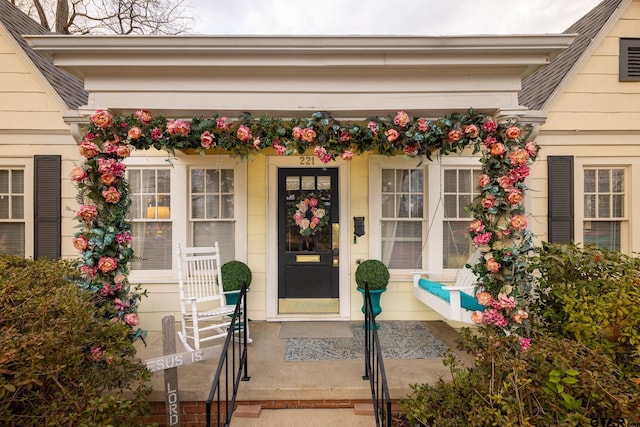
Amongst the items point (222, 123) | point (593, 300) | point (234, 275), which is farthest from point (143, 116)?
point (593, 300)

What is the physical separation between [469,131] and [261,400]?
291 centimetres

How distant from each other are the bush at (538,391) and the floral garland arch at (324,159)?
2.30 ft

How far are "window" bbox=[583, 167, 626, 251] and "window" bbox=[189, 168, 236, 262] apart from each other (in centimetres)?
470

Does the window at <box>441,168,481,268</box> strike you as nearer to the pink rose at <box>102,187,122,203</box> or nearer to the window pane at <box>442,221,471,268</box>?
the window pane at <box>442,221,471,268</box>

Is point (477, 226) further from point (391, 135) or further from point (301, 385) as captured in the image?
point (301, 385)

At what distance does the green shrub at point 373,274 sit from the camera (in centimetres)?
410

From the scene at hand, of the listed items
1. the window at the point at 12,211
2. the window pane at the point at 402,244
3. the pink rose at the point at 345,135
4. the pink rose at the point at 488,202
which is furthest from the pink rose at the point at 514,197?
the window at the point at 12,211

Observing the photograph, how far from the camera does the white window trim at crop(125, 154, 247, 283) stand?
440 cm

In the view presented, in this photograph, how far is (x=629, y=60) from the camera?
13.0 ft

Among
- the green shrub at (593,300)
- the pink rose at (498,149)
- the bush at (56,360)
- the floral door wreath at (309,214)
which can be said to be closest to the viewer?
the bush at (56,360)

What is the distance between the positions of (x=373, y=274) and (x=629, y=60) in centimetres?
413

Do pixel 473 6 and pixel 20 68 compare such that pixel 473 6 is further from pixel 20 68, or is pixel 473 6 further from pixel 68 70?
pixel 20 68

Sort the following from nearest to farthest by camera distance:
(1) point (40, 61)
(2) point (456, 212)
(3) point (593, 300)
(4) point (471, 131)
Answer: (3) point (593, 300) → (4) point (471, 131) → (1) point (40, 61) → (2) point (456, 212)

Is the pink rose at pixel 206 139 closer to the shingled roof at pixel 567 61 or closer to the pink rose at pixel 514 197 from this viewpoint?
the pink rose at pixel 514 197
